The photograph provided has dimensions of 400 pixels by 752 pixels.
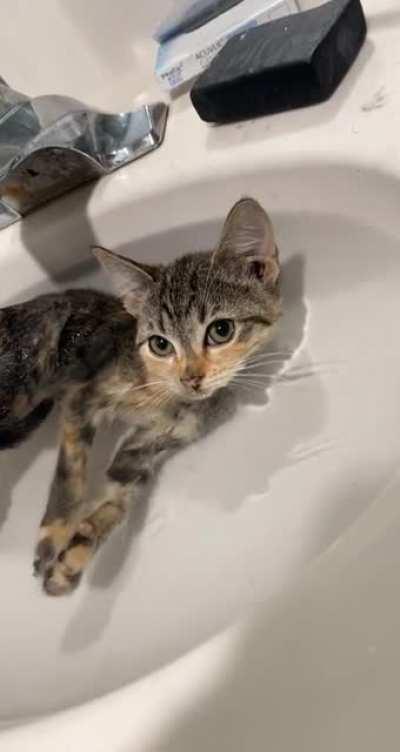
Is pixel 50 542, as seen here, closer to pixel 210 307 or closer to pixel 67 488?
pixel 67 488

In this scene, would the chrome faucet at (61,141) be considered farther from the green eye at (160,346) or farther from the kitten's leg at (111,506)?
the kitten's leg at (111,506)

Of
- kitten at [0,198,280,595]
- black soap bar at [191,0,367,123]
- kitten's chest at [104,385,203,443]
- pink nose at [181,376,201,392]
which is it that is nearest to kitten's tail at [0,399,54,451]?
kitten at [0,198,280,595]

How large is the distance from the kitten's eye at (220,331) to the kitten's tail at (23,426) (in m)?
0.26

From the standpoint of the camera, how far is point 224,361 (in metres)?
0.79

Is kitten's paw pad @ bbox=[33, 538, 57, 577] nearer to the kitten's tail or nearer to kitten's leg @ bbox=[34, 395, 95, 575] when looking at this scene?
kitten's leg @ bbox=[34, 395, 95, 575]

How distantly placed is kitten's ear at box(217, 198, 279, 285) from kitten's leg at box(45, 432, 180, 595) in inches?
9.2

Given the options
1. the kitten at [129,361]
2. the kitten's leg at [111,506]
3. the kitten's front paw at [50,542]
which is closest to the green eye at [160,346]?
the kitten at [129,361]

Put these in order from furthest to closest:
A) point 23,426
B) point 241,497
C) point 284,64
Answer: point 23,426 < point 241,497 < point 284,64

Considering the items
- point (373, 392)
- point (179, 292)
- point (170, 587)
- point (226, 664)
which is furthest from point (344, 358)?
point (226, 664)

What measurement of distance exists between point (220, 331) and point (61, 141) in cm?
28

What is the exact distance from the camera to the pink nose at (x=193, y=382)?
2.54 ft

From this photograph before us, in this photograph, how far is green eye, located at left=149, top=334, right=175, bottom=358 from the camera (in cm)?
83

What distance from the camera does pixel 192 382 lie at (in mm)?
777

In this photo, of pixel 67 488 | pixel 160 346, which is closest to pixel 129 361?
pixel 160 346
